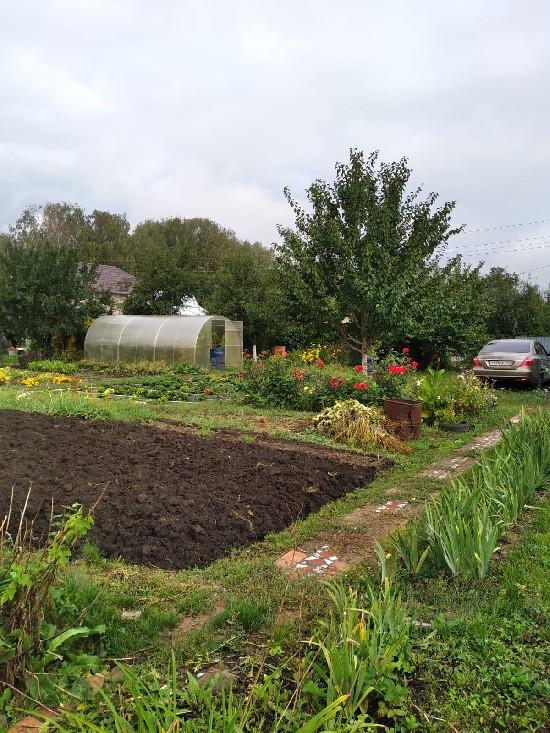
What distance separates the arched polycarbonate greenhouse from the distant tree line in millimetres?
1067

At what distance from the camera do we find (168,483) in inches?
204

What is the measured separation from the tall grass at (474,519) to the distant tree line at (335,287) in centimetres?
763

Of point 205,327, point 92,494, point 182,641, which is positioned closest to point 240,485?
point 92,494

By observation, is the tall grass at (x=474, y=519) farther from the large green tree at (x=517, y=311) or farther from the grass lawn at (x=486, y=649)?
the large green tree at (x=517, y=311)

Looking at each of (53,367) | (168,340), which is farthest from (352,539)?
(168,340)

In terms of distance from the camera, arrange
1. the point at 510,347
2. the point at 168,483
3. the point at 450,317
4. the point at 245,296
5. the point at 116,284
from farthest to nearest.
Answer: the point at 116,284, the point at 245,296, the point at 450,317, the point at 510,347, the point at 168,483

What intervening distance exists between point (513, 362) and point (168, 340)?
12542mm

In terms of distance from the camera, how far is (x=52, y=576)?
2.29 metres

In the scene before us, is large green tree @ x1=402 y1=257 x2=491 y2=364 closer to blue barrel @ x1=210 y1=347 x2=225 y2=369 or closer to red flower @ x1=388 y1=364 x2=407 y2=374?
red flower @ x1=388 y1=364 x2=407 y2=374

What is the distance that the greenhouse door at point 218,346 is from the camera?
72.1ft

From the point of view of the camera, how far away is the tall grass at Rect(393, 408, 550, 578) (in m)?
3.06

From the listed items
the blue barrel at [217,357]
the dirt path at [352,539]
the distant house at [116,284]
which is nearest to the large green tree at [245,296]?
the blue barrel at [217,357]

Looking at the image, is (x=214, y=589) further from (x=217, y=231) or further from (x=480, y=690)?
(x=217, y=231)

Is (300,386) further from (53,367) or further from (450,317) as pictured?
(53,367)
